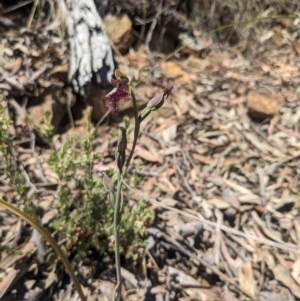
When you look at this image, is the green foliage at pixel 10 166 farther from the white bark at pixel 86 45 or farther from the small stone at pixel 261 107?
the small stone at pixel 261 107

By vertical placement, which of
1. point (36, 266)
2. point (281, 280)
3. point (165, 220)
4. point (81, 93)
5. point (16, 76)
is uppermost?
point (16, 76)

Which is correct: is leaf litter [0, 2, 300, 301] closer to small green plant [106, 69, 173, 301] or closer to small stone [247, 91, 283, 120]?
small stone [247, 91, 283, 120]

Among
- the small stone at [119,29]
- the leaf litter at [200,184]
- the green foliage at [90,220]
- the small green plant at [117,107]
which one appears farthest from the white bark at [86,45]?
the small green plant at [117,107]

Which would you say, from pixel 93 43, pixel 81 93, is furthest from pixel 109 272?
pixel 93 43

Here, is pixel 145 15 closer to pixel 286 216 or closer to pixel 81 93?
pixel 81 93

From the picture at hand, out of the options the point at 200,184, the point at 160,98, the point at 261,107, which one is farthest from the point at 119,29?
the point at 160,98

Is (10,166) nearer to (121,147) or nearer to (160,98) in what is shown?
(121,147)
